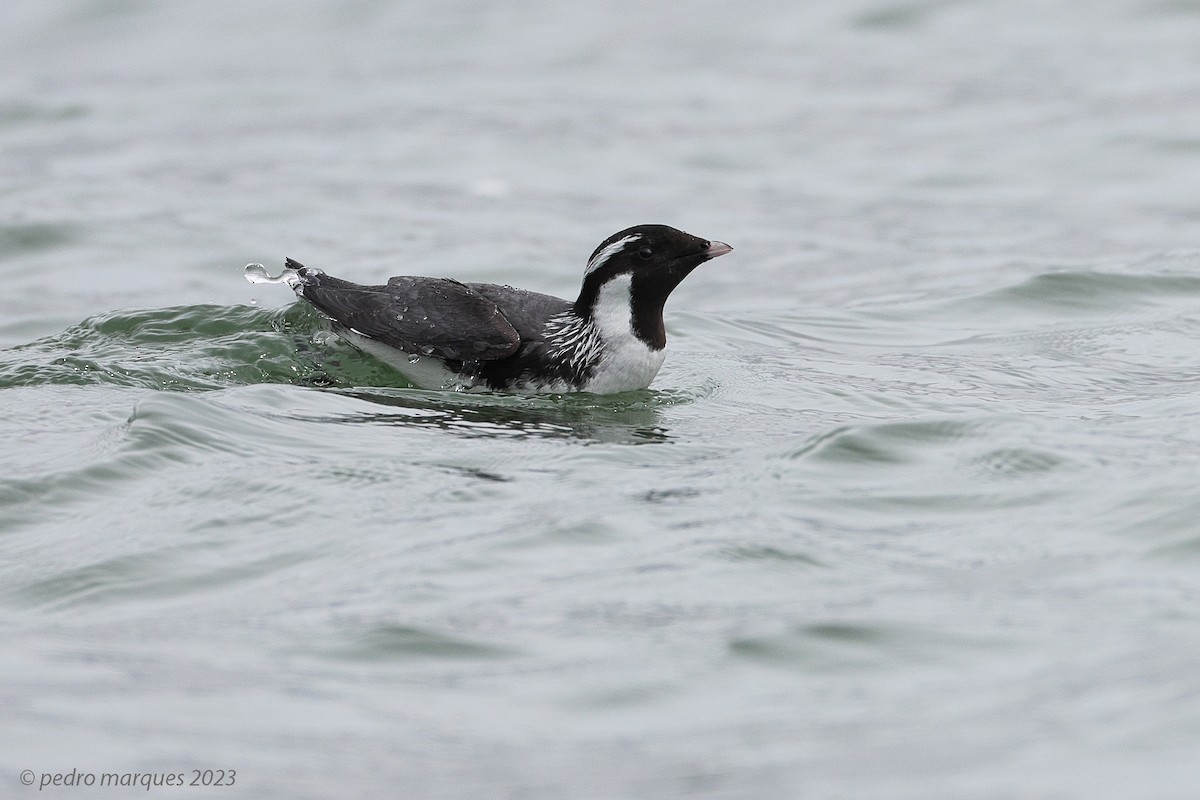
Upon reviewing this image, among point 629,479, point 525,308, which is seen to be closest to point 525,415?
point 525,308

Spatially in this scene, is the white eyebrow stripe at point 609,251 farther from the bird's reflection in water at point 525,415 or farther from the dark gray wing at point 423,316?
the bird's reflection in water at point 525,415

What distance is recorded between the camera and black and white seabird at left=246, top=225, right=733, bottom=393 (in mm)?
9289

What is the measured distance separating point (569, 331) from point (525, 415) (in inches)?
27.0

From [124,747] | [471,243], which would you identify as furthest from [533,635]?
[471,243]

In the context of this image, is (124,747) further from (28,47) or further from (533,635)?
(28,47)

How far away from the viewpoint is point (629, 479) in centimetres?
765

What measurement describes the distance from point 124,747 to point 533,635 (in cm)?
144

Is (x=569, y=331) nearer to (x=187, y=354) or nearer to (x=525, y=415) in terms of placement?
(x=525, y=415)

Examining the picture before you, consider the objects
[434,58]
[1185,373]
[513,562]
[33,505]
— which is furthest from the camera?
[434,58]

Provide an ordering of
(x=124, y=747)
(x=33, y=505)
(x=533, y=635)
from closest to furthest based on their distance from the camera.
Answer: (x=124, y=747), (x=533, y=635), (x=33, y=505)

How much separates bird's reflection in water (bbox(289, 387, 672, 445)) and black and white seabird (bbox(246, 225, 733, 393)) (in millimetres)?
116

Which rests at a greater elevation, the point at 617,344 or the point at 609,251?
the point at 609,251

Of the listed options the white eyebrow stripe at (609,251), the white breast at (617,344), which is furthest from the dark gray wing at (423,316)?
the white eyebrow stripe at (609,251)

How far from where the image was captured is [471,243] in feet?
49.1
